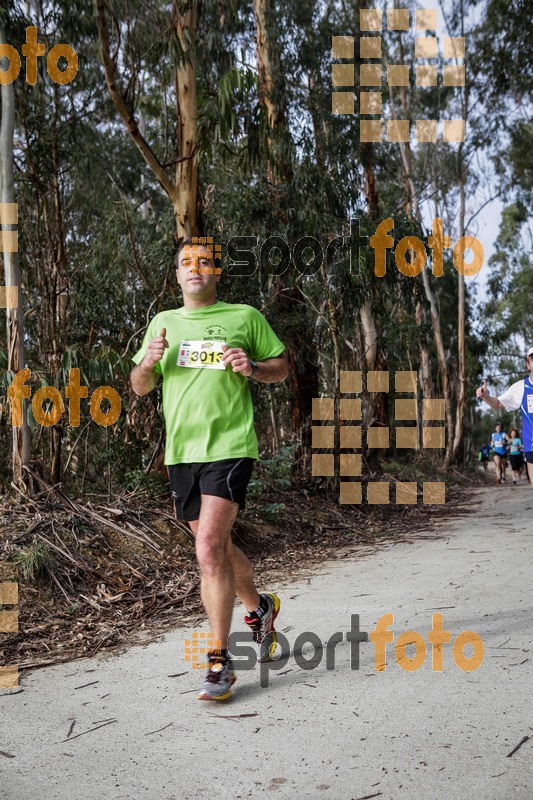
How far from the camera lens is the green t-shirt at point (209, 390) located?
372cm

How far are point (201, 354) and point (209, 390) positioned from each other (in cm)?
17

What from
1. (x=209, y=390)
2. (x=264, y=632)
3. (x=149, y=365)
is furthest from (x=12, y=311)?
(x=264, y=632)

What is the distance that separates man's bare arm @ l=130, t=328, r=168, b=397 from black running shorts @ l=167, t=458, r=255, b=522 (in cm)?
40

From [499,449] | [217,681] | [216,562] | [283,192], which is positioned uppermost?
[283,192]

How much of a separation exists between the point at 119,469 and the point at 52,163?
3323mm

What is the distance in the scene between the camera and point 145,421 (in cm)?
825

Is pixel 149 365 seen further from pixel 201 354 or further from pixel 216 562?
pixel 216 562

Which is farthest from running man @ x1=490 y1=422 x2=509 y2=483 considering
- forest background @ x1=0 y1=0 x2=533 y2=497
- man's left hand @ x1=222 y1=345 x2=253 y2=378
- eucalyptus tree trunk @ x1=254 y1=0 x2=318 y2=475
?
man's left hand @ x1=222 y1=345 x2=253 y2=378

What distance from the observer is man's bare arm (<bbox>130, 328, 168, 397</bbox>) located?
3.63 metres

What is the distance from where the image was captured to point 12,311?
22.7 ft

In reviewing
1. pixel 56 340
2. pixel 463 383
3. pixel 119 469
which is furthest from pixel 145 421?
pixel 463 383

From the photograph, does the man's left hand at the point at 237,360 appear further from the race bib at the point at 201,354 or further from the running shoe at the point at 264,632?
the running shoe at the point at 264,632

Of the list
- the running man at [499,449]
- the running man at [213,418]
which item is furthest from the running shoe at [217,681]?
the running man at [499,449]

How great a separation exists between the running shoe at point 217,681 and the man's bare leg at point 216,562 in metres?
0.11
